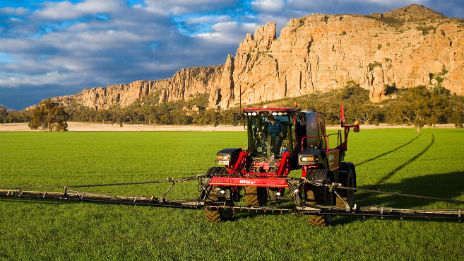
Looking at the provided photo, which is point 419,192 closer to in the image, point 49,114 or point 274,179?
point 274,179

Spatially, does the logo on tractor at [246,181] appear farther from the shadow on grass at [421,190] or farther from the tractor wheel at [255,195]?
the shadow on grass at [421,190]

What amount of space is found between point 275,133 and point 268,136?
0.24m

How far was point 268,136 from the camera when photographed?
1226cm

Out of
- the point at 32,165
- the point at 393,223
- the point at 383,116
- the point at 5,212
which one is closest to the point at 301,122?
the point at 393,223

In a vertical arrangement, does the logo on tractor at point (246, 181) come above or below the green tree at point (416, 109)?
below

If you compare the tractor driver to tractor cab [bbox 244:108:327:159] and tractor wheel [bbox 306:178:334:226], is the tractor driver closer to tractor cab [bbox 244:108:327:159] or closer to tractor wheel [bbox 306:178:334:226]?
tractor cab [bbox 244:108:327:159]

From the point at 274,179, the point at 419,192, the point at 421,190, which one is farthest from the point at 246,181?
the point at 421,190

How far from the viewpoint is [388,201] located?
14.5 metres

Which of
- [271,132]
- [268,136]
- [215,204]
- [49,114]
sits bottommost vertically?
[215,204]

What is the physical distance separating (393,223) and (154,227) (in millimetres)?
6583

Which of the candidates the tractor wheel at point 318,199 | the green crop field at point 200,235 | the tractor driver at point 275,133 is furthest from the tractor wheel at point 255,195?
the tractor wheel at point 318,199

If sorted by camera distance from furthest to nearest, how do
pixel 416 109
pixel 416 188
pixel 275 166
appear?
1. pixel 416 109
2. pixel 416 188
3. pixel 275 166

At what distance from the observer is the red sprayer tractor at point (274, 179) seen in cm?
970

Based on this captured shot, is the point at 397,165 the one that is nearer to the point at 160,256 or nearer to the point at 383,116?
the point at 160,256
